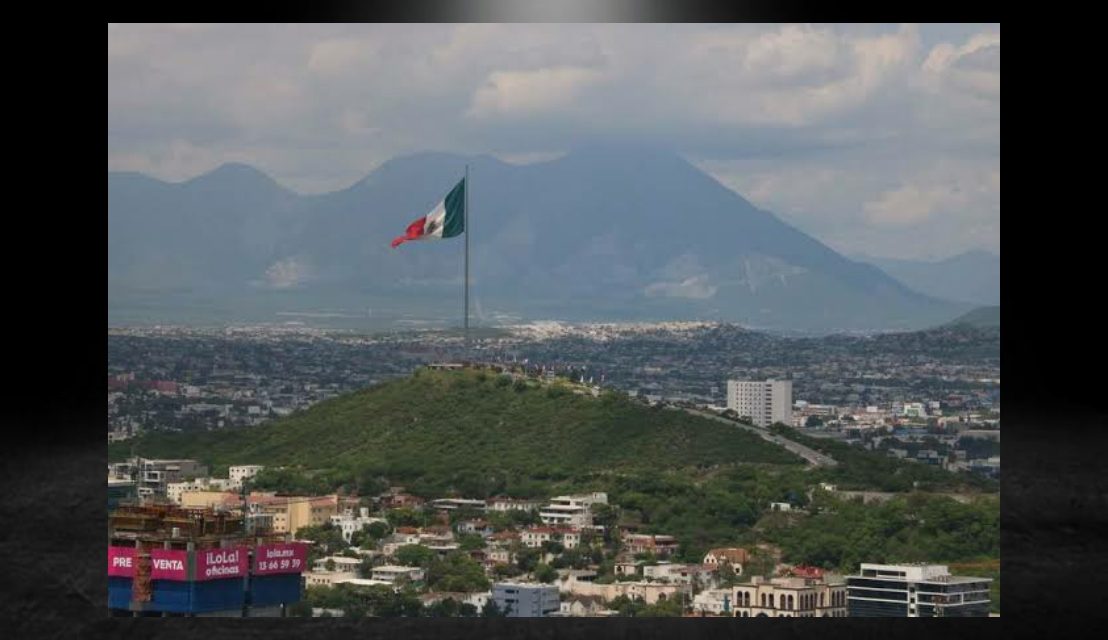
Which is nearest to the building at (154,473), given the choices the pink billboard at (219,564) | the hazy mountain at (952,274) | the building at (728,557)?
the pink billboard at (219,564)

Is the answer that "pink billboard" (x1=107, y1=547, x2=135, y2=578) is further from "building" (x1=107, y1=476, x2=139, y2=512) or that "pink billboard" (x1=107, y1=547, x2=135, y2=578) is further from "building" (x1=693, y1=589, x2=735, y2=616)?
"building" (x1=693, y1=589, x2=735, y2=616)

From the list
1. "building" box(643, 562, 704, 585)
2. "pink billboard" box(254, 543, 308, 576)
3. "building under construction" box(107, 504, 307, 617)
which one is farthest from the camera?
"building" box(643, 562, 704, 585)

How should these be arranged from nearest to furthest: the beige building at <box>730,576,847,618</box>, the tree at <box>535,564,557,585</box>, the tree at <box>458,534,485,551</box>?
the beige building at <box>730,576,847,618</box> → the tree at <box>535,564,557,585</box> → the tree at <box>458,534,485,551</box>

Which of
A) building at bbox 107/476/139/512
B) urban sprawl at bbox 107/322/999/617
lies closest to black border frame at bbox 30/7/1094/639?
urban sprawl at bbox 107/322/999/617

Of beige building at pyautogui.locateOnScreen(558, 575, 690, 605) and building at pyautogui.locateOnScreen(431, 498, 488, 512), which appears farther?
building at pyautogui.locateOnScreen(431, 498, 488, 512)

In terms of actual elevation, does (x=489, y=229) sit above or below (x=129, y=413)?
above

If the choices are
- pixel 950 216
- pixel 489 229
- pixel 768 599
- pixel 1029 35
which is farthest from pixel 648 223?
pixel 1029 35

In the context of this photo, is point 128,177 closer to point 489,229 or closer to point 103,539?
point 489,229
